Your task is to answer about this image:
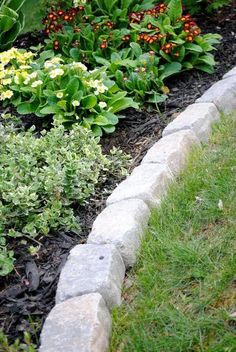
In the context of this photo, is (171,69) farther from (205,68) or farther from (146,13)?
(146,13)

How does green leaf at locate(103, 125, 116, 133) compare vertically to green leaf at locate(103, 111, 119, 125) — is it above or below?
below

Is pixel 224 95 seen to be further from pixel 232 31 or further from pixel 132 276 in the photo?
pixel 132 276

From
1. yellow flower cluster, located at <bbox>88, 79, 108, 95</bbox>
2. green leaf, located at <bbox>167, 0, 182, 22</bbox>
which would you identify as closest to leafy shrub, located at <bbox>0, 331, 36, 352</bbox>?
yellow flower cluster, located at <bbox>88, 79, 108, 95</bbox>

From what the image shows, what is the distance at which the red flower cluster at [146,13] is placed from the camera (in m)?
5.44

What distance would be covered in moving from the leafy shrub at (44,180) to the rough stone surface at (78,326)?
489mm

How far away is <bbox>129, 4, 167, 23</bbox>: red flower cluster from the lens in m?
5.44

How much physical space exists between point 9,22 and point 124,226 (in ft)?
10.0

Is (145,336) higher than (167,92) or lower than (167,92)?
higher

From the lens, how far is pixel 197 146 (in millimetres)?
4117

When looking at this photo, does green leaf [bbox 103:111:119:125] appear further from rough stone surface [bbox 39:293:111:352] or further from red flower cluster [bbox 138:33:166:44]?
rough stone surface [bbox 39:293:111:352]

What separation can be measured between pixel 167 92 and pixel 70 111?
95 cm

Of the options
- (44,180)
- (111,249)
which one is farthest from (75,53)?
(111,249)

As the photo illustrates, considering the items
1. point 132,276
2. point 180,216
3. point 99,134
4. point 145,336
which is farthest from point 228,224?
point 99,134

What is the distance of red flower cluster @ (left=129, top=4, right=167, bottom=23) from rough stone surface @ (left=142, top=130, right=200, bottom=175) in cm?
174
